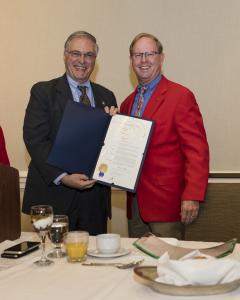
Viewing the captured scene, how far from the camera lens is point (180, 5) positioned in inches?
134

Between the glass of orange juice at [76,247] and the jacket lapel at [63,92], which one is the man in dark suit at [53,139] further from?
the glass of orange juice at [76,247]

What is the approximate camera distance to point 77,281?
1410 millimetres

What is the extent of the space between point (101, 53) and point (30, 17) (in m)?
0.68

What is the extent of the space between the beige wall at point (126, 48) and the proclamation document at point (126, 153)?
3.72 feet

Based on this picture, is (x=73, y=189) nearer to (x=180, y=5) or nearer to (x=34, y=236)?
(x=34, y=236)

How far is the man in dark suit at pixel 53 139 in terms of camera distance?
2.61 metres

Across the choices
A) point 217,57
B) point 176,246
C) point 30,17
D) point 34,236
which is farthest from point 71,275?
point 30,17

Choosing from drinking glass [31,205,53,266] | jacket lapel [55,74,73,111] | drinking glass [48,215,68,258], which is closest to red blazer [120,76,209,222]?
jacket lapel [55,74,73,111]

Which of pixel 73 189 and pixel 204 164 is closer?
pixel 204 164

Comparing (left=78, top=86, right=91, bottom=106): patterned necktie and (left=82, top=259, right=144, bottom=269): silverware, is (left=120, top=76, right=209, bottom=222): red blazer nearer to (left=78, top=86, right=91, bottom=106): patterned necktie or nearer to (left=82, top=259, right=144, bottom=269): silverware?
(left=78, top=86, right=91, bottom=106): patterned necktie

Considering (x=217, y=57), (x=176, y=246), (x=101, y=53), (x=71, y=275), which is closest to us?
(x=71, y=275)

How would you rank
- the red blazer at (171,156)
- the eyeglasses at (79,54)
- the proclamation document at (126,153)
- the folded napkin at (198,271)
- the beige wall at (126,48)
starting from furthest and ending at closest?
the beige wall at (126,48), the eyeglasses at (79,54), the red blazer at (171,156), the proclamation document at (126,153), the folded napkin at (198,271)

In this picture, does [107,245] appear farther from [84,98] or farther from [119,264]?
[84,98]

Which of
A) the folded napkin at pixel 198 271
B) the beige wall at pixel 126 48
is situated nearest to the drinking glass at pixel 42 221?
the folded napkin at pixel 198 271
